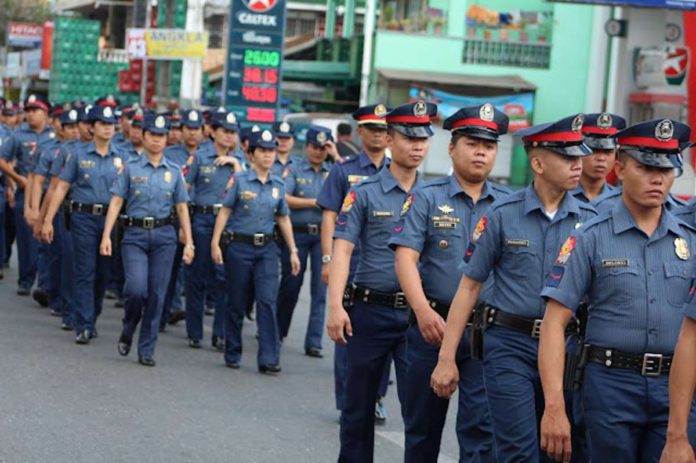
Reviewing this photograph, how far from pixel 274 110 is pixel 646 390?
22188mm

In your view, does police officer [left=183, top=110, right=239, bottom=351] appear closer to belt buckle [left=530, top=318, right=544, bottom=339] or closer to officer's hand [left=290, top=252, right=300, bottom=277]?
officer's hand [left=290, top=252, right=300, bottom=277]

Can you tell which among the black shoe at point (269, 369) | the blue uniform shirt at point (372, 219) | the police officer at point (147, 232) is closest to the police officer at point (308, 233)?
the black shoe at point (269, 369)

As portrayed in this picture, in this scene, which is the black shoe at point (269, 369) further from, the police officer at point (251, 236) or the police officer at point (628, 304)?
the police officer at point (628, 304)

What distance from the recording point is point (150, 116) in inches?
530

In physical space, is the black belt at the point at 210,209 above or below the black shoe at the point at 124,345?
above

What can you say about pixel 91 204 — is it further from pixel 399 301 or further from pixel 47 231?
pixel 399 301

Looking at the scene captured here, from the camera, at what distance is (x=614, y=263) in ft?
20.2

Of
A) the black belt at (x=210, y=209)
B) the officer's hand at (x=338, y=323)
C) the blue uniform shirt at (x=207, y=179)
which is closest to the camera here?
the officer's hand at (x=338, y=323)

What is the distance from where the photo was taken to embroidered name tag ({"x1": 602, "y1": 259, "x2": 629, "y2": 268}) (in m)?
6.14

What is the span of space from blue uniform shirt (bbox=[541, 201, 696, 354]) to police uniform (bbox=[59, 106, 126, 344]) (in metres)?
8.85

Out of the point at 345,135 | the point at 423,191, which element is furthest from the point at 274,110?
the point at 423,191

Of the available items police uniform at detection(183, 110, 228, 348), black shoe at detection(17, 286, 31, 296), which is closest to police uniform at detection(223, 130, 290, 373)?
police uniform at detection(183, 110, 228, 348)

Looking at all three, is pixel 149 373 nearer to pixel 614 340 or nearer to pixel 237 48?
pixel 614 340

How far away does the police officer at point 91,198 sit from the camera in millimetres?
14680
